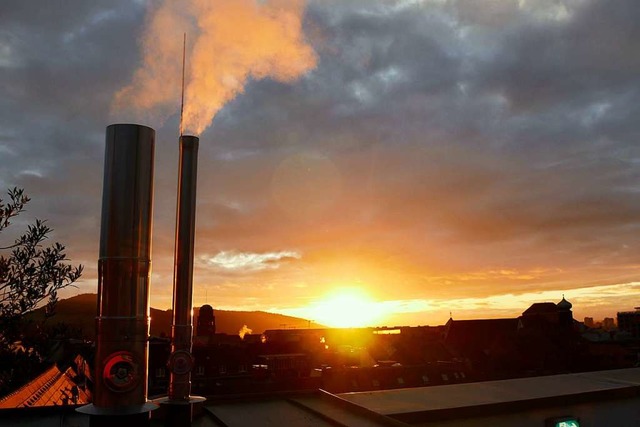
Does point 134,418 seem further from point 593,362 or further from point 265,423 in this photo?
point 593,362

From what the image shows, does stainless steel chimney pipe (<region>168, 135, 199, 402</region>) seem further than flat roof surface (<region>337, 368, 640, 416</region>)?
No

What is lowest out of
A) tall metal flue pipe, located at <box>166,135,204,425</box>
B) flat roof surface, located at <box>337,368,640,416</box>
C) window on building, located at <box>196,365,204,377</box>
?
window on building, located at <box>196,365,204,377</box>

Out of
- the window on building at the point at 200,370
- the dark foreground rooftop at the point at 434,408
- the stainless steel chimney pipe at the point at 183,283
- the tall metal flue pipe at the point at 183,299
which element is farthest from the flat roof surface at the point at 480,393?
the window on building at the point at 200,370

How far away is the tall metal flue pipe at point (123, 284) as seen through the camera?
30.8ft

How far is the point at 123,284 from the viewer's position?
9.50 m

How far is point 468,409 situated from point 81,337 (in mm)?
13602

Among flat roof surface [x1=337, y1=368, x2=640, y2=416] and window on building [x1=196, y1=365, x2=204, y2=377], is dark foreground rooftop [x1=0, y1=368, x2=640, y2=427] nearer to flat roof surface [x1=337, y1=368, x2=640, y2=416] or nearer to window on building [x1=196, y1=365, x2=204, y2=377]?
flat roof surface [x1=337, y1=368, x2=640, y2=416]

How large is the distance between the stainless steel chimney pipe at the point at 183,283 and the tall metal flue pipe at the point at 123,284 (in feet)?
8.25

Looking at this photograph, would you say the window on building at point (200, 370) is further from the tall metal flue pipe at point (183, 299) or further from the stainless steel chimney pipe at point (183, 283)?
the stainless steel chimney pipe at point (183, 283)

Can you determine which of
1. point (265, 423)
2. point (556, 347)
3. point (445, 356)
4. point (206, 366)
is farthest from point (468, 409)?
point (556, 347)

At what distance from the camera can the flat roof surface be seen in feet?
63.7

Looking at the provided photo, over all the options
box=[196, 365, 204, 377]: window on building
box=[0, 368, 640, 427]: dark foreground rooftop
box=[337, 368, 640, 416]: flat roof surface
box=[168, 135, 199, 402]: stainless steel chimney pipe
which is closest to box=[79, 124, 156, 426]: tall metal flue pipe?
box=[168, 135, 199, 402]: stainless steel chimney pipe

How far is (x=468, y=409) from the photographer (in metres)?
18.8

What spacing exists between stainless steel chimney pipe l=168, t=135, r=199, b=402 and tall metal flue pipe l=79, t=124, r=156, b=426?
8.25 feet
